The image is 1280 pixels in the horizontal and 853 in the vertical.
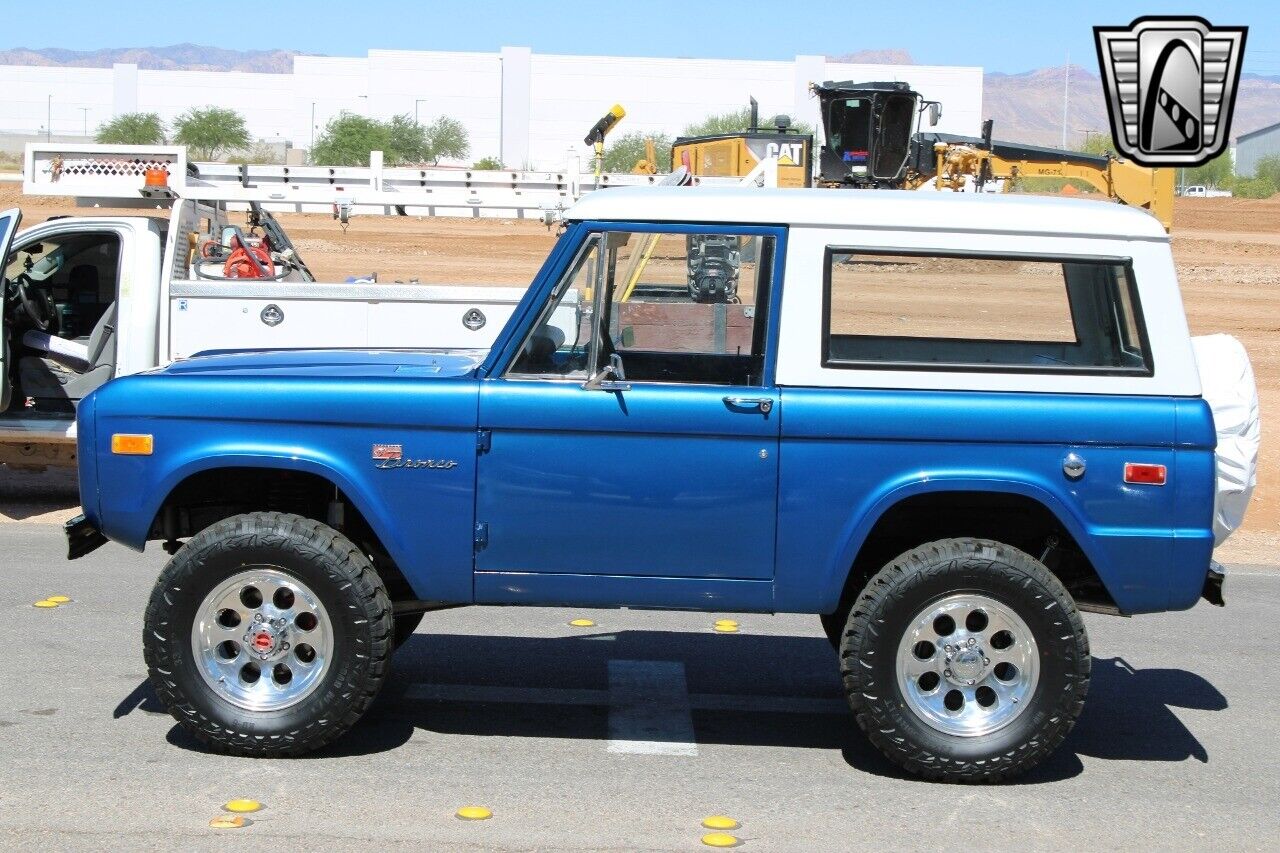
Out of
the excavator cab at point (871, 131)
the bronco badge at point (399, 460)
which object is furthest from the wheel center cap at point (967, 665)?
the excavator cab at point (871, 131)

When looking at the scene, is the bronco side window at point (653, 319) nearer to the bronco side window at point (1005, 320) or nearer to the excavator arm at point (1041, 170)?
the bronco side window at point (1005, 320)

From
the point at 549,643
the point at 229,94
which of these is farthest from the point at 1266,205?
the point at 229,94

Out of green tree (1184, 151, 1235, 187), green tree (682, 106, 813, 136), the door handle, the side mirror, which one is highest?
green tree (682, 106, 813, 136)

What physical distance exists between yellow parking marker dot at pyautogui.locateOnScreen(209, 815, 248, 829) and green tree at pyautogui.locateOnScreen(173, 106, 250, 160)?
8503 cm

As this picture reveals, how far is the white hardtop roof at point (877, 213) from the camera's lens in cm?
545

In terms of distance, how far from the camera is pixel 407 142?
86.5 m

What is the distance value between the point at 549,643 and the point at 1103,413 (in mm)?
3081

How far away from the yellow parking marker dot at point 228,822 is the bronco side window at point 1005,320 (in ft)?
8.18

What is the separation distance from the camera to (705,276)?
568cm

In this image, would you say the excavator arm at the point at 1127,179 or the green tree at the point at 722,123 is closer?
the excavator arm at the point at 1127,179

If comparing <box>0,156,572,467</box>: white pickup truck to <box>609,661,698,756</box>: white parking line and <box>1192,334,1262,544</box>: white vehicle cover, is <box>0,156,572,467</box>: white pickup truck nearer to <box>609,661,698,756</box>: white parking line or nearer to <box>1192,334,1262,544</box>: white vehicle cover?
<box>609,661,698,756</box>: white parking line

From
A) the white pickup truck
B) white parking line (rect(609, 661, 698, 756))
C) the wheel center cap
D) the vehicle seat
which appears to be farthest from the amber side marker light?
the vehicle seat

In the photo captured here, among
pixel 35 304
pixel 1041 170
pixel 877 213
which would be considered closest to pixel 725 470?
pixel 877 213

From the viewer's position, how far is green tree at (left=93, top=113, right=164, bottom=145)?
269 ft
